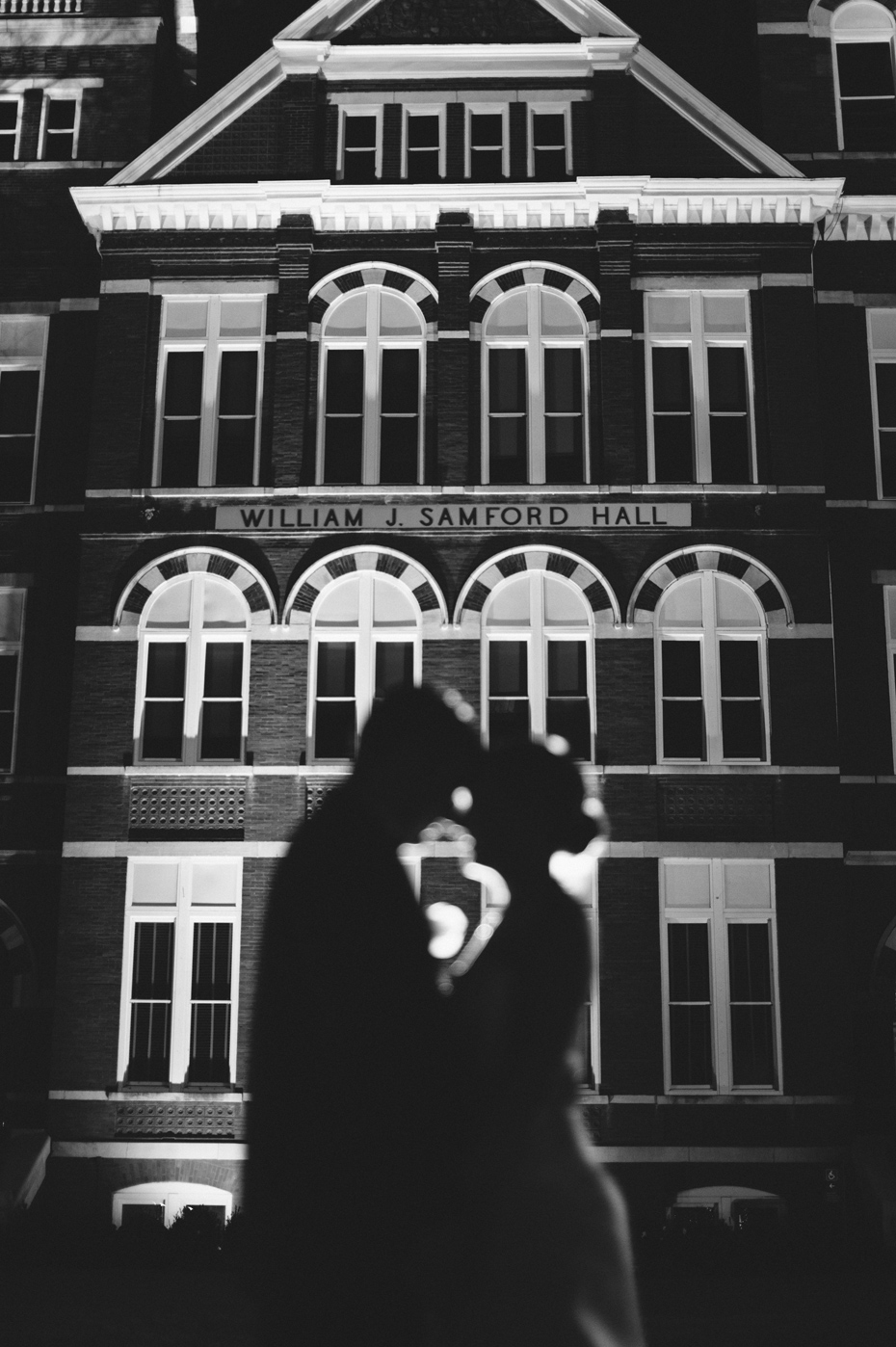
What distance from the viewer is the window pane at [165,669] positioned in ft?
64.9

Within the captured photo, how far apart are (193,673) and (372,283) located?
6.12 metres

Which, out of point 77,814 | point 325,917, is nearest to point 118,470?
point 77,814

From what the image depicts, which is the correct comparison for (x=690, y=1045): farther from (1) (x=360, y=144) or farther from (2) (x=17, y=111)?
(2) (x=17, y=111)

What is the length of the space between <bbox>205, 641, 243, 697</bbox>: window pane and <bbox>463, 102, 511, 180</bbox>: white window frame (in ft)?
25.0

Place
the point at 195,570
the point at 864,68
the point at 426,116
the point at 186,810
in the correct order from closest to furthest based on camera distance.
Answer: the point at 186,810
the point at 195,570
the point at 426,116
the point at 864,68

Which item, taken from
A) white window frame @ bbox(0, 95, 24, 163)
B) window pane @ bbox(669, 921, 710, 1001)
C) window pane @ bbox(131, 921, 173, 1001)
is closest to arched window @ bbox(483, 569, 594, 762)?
window pane @ bbox(669, 921, 710, 1001)

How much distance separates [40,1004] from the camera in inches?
769

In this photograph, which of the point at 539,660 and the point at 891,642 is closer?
the point at 539,660

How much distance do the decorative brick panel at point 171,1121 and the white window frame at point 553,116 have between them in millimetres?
13540

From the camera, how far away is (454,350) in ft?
67.7

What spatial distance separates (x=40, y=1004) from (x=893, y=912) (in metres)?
11.3

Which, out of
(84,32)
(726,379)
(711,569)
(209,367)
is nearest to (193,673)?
(209,367)

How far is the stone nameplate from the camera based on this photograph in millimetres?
19875

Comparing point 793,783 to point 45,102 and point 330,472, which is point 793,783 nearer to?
point 330,472
